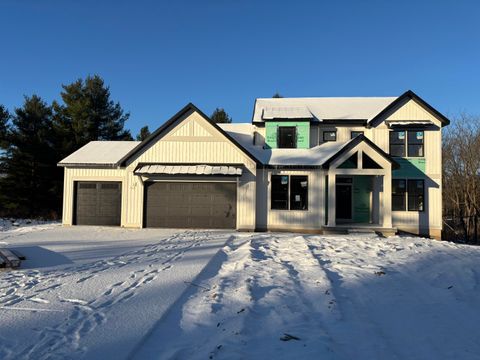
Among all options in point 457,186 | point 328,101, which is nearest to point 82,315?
Result: point 328,101

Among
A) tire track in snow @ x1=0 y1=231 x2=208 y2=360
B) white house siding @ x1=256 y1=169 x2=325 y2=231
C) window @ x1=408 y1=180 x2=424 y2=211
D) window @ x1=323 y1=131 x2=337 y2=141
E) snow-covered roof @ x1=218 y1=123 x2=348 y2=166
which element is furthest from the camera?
window @ x1=323 y1=131 x2=337 y2=141

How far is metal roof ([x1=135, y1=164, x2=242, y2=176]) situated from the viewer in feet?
48.0

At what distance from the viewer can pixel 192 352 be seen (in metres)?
3.56

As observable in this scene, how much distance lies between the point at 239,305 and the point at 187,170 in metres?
10.5

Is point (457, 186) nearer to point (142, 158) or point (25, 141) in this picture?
point (142, 158)

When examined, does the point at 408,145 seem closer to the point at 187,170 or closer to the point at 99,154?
the point at 187,170

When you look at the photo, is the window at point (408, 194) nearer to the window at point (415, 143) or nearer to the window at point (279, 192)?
the window at point (415, 143)

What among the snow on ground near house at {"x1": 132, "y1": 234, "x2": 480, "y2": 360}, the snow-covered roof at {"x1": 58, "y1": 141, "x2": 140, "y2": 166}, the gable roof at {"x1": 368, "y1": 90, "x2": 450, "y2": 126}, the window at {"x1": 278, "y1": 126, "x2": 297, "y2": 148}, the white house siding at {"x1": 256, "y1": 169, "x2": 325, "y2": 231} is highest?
the gable roof at {"x1": 368, "y1": 90, "x2": 450, "y2": 126}

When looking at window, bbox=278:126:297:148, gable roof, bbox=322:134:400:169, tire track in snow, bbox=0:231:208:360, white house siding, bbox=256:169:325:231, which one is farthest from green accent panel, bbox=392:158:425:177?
tire track in snow, bbox=0:231:208:360

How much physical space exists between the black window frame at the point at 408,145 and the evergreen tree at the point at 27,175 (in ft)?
84.3

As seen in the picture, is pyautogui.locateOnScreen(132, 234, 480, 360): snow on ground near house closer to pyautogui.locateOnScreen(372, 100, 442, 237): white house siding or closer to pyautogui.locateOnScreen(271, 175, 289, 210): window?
pyautogui.locateOnScreen(271, 175, 289, 210): window

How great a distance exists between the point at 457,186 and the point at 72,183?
30.8m

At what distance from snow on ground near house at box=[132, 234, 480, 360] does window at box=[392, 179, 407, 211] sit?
8.32m

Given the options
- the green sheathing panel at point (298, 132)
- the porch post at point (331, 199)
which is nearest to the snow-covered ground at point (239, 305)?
the porch post at point (331, 199)
